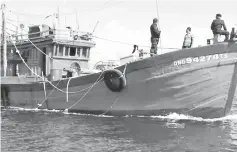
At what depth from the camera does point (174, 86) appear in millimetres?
13086

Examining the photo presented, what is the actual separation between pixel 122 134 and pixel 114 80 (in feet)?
13.4

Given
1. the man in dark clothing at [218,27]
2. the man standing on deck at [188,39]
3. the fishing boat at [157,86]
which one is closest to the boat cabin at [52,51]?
the fishing boat at [157,86]

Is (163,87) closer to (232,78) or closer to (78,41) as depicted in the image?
(232,78)

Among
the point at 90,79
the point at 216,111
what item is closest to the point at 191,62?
the point at 216,111

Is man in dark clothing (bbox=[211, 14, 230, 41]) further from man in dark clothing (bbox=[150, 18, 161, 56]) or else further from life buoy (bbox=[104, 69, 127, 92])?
life buoy (bbox=[104, 69, 127, 92])

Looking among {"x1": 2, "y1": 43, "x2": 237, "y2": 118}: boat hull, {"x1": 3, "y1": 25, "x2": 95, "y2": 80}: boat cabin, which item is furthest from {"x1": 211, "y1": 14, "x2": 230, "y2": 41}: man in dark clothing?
{"x1": 3, "y1": 25, "x2": 95, "y2": 80}: boat cabin

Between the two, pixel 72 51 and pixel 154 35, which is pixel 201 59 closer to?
pixel 154 35

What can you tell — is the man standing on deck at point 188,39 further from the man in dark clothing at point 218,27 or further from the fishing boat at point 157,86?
the man in dark clothing at point 218,27

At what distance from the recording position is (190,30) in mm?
13531

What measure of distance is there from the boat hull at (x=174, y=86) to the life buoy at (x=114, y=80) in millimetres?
211

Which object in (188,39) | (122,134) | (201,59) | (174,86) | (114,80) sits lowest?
(122,134)

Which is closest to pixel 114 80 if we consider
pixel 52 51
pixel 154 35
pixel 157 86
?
pixel 157 86

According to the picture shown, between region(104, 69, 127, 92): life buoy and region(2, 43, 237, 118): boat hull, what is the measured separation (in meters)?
0.21

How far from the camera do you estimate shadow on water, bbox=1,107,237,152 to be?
893 cm
